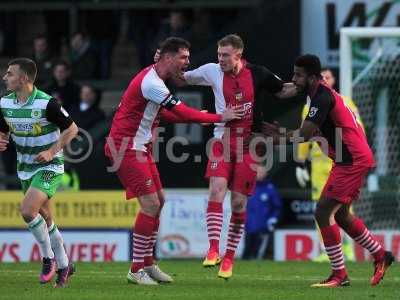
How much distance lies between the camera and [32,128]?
41.7 ft

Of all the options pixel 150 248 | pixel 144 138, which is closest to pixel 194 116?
pixel 144 138

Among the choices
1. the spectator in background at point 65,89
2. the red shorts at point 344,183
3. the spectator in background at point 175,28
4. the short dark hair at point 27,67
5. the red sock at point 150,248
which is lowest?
the red sock at point 150,248

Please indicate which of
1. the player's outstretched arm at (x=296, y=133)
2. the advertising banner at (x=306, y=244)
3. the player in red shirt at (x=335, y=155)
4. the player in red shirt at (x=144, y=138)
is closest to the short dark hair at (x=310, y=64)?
the player in red shirt at (x=335, y=155)

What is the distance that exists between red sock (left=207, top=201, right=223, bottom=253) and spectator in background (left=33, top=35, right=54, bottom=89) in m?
9.22

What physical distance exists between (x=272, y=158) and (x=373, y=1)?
326 cm

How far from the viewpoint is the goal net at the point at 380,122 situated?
19.5 metres

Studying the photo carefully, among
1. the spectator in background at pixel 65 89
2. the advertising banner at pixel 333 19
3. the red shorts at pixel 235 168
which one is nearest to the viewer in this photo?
the red shorts at pixel 235 168

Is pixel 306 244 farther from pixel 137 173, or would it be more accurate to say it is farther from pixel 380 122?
pixel 137 173

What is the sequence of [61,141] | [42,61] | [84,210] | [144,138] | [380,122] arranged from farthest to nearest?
[42,61], [380,122], [84,210], [144,138], [61,141]

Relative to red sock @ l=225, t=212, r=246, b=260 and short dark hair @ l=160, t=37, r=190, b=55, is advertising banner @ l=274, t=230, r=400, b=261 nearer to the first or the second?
red sock @ l=225, t=212, r=246, b=260

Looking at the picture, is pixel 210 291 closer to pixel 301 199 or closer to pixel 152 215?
pixel 152 215

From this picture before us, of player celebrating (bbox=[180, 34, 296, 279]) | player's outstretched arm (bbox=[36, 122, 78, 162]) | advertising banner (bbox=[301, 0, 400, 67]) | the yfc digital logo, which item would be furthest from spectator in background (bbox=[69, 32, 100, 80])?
player's outstretched arm (bbox=[36, 122, 78, 162])

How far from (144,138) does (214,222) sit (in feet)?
4.11

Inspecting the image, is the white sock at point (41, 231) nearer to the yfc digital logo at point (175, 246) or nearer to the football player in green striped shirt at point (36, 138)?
the football player in green striped shirt at point (36, 138)
